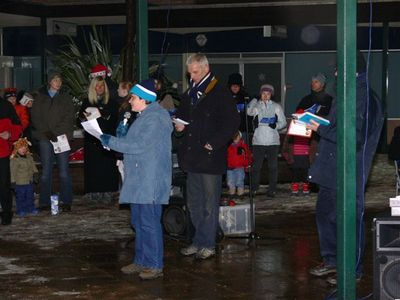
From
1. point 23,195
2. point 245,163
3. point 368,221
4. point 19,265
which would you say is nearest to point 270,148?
point 245,163

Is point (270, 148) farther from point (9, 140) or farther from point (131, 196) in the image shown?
point (131, 196)

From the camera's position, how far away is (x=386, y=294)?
23.2 ft

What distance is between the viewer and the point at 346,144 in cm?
702

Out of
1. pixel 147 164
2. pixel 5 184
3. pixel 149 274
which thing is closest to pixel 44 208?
pixel 5 184

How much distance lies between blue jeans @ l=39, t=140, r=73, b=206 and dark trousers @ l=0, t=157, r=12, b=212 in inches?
46.0

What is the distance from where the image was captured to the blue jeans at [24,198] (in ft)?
41.0

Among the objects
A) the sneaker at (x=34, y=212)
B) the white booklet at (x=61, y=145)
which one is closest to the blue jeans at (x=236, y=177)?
the white booklet at (x=61, y=145)

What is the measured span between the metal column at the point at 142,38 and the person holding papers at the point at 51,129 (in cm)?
280

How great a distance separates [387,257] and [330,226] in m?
1.39

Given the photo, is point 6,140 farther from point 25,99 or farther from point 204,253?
point 25,99

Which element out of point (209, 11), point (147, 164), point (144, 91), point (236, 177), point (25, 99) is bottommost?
point (236, 177)

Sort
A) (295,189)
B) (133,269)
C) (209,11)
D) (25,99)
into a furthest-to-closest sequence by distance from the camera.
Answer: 1. (209,11)
2. (25,99)
3. (295,189)
4. (133,269)

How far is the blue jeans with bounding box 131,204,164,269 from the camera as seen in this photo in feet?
27.6

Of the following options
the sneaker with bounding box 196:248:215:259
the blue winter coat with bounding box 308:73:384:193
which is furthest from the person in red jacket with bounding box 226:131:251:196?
the blue winter coat with bounding box 308:73:384:193
